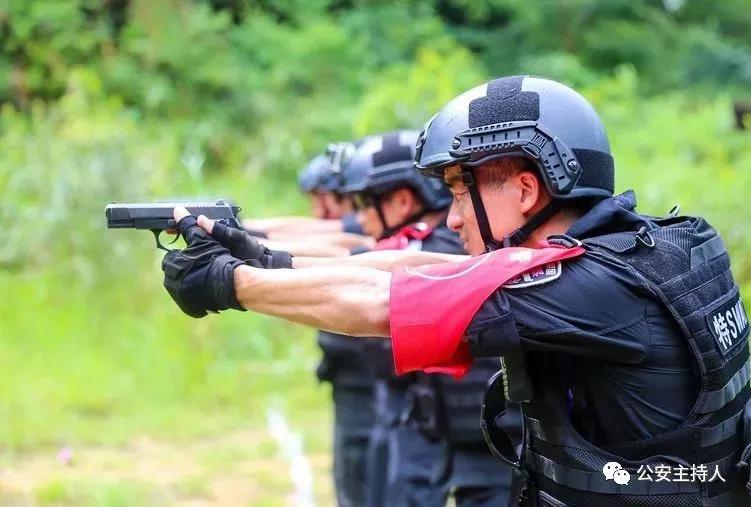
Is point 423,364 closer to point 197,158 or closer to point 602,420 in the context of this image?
point 602,420

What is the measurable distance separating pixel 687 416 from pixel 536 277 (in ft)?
1.47

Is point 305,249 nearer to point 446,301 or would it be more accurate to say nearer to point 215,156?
point 446,301

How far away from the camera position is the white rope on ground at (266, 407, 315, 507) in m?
6.52

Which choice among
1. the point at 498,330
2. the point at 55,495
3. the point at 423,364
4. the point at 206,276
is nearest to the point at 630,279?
the point at 498,330

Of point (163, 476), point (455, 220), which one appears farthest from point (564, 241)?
point (163, 476)

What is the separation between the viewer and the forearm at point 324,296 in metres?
2.10

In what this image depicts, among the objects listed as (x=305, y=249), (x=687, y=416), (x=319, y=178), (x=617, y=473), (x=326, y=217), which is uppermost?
(x=319, y=178)

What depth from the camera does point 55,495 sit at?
636 cm

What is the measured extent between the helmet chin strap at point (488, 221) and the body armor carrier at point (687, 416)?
0.19 meters

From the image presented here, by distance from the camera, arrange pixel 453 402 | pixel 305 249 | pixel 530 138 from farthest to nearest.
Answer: pixel 453 402 → pixel 305 249 → pixel 530 138

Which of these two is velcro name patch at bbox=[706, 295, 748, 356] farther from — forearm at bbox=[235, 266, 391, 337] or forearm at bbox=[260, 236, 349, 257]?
forearm at bbox=[260, 236, 349, 257]

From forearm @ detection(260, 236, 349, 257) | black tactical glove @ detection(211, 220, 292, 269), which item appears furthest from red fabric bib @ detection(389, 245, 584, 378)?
forearm @ detection(260, 236, 349, 257)

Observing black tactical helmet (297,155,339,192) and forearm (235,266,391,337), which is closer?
forearm (235,266,391,337)

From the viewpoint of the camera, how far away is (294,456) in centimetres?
741
